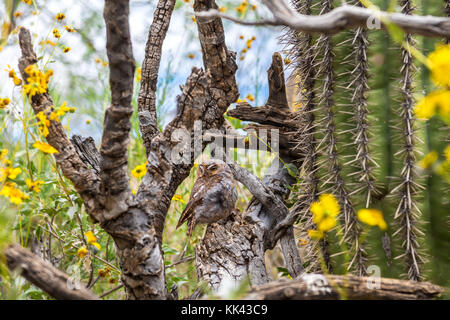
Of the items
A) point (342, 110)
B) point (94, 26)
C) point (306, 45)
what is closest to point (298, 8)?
point (306, 45)

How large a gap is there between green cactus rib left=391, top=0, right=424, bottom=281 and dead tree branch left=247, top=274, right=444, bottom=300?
218 mm

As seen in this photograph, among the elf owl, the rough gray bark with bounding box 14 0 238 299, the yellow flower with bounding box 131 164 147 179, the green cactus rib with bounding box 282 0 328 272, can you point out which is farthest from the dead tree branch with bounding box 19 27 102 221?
the green cactus rib with bounding box 282 0 328 272

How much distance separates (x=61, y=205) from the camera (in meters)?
1.06

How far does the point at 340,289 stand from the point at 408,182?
0.37 metres

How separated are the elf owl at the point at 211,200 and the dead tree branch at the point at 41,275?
0.42m

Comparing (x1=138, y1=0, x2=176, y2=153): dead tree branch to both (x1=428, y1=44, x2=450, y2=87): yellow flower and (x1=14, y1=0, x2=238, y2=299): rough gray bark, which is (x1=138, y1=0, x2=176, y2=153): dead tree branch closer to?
(x1=14, y1=0, x2=238, y2=299): rough gray bark

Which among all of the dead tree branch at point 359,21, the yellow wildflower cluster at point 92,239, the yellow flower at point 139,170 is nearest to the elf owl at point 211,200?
the yellow flower at point 139,170

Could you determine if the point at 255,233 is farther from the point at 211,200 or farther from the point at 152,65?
the point at 152,65

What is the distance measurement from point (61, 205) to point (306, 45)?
80 centimetres

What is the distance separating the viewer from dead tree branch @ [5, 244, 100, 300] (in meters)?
0.60

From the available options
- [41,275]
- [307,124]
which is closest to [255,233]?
[307,124]

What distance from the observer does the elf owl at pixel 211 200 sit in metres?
1.00

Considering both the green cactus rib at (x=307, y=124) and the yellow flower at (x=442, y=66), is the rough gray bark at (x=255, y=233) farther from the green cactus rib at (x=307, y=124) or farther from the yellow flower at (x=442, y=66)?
the yellow flower at (x=442, y=66)
